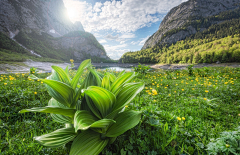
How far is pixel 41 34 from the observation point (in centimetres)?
12556

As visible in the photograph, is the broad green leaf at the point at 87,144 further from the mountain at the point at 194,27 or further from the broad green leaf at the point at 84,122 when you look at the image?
the mountain at the point at 194,27

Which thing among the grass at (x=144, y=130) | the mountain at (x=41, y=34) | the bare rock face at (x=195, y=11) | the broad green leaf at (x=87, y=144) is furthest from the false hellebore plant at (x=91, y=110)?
the bare rock face at (x=195, y=11)

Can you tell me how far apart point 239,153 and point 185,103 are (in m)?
1.98

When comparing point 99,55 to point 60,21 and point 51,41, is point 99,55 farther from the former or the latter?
point 60,21

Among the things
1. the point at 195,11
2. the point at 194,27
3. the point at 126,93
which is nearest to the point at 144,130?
the point at 126,93

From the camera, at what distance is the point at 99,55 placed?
528ft

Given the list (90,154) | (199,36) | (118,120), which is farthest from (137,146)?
(199,36)

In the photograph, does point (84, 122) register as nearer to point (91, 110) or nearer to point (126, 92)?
point (91, 110)

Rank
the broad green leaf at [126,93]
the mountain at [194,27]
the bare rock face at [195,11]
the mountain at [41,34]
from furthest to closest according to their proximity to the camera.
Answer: the bare rock face at [195,11] < the mountain at [194,27] < the mountain at [41,34] < the broad green leaf at [126,93]

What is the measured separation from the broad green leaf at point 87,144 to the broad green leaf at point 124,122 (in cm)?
11

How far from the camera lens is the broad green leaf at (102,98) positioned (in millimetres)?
780

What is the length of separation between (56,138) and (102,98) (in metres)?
0.55

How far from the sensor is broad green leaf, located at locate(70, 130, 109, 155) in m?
0.84

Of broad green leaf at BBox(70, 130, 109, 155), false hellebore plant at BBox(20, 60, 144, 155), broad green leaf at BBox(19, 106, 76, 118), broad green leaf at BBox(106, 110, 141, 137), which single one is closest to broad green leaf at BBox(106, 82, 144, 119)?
false hellebore plant at BBox(20, 60, 144, 155)
